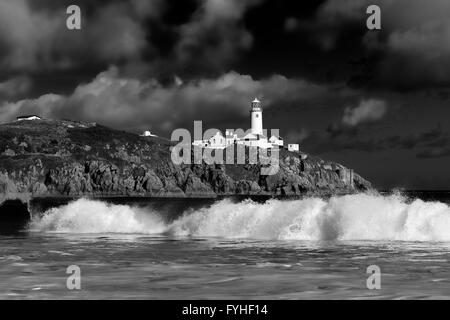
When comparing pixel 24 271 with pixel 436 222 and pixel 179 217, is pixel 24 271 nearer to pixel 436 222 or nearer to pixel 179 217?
pixel 436 222

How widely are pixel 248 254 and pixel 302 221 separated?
1061 centimetres

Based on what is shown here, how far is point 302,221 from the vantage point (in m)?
36.0

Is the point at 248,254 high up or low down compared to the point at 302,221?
down

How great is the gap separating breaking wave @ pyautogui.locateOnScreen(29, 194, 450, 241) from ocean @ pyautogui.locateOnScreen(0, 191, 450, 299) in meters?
0.07

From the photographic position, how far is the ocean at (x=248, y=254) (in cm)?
1689

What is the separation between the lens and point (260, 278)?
18844 mm

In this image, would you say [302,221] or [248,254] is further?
[302,221]

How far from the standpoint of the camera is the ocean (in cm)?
1689

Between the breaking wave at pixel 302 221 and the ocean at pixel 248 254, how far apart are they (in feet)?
0.22

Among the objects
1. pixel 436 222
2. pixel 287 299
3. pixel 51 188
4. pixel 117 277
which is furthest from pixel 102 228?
pixel 51 188

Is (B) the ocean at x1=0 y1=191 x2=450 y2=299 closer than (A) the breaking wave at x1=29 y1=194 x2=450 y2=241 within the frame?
Yes

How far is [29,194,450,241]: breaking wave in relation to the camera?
32.9 m
